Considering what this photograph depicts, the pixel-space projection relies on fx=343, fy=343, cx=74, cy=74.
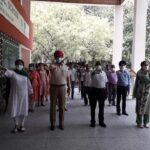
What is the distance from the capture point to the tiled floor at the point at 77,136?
6.29m

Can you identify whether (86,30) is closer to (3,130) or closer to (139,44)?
(139,44)

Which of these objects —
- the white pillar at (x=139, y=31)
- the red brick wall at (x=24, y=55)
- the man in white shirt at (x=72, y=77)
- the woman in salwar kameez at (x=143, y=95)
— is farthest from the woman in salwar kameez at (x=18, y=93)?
the red brick wall at (x=24, y=55)

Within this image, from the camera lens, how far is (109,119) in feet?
30.8

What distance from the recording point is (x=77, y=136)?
7.14m

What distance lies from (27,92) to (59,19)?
22.9 meters

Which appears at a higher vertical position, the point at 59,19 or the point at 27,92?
the point at 59,19

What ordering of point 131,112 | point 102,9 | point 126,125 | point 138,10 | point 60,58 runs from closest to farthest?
1. point 60,58
2. point 126,125
3. point 131,112
4. point 138,10
5. point 102,9

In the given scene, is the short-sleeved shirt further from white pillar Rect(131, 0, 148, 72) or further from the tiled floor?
white pillar Rect(131, 0, 148, 72)

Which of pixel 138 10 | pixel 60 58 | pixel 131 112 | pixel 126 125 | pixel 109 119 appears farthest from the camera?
pixel 138 10

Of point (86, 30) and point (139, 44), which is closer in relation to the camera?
point (139, 44)

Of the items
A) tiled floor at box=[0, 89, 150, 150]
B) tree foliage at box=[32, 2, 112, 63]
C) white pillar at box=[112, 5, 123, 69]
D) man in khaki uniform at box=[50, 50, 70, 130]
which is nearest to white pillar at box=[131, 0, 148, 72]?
tiled floor at box=[0, 89, 150, 150]

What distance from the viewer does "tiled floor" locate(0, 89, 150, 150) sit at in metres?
6.29

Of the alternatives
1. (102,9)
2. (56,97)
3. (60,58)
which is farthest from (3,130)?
(102,9)

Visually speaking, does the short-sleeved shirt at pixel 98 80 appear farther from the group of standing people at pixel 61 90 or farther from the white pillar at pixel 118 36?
the white pillar at pixel 118 36
